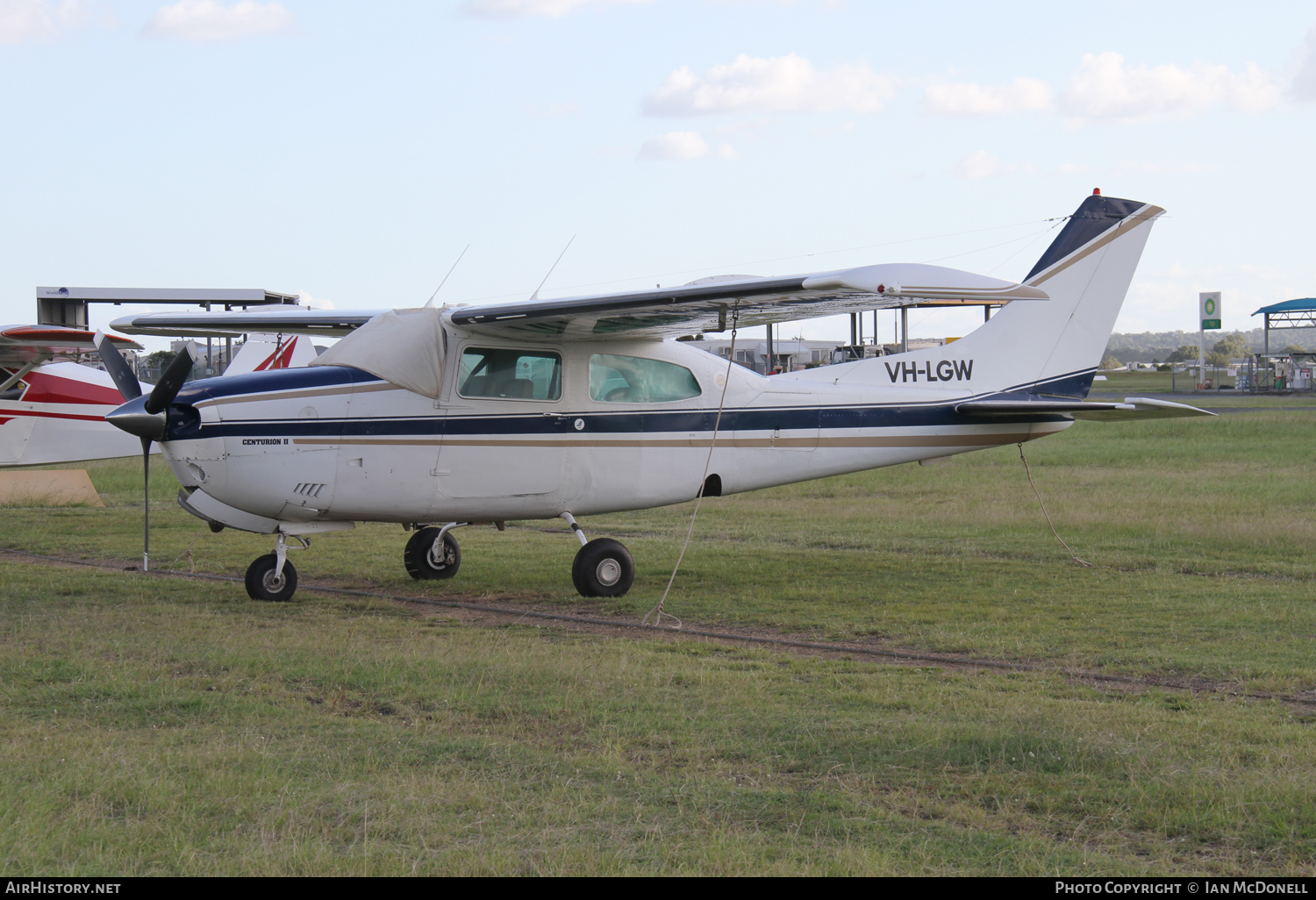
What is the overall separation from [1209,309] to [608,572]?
2743 inches

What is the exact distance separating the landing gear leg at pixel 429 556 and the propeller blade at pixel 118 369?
2925mm

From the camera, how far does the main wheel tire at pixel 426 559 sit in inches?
447

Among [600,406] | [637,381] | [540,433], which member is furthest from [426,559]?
[637,381]

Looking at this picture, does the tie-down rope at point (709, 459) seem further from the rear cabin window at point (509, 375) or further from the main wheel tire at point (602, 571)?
the rear cabin window at point (509, 375)

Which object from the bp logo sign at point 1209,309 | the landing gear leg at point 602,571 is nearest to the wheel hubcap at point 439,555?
the landing gear leg at point 602,571

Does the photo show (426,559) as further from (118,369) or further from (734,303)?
(734,303)

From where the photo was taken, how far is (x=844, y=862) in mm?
3820

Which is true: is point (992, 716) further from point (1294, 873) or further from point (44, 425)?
point (44, 425)

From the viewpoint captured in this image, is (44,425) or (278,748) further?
(44,425)

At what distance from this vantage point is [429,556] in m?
11.3

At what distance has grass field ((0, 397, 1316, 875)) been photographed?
4.02 m

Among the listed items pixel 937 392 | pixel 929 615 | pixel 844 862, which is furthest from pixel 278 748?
pixel 937 392

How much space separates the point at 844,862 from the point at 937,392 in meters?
8.59
